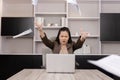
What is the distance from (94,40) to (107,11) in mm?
897

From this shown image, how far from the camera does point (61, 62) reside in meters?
2.33

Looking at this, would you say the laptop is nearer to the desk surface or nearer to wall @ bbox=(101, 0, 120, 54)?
the desk surface

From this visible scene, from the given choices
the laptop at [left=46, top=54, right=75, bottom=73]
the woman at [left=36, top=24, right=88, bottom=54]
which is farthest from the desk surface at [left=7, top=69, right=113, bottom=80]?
the woman at [left=36, top=24, right=88, bottom=54]

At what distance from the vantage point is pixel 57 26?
242 inches

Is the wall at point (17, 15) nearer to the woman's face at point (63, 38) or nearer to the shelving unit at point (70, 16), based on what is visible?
the shelving unit at point (70, 16)

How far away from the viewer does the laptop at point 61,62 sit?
2.34 m

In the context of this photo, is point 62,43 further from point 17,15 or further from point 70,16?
point 17,15

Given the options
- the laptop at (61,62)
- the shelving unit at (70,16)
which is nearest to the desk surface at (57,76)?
the laptop at (61,62)

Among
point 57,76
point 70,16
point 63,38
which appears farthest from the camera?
point 70,16

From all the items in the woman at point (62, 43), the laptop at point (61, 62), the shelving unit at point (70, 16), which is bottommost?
the laptop at point (61, 62)

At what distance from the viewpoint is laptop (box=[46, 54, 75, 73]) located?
234 centimetres

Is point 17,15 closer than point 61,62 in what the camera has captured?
No

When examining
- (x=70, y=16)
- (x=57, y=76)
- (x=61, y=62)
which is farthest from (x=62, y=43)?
(x=70, y=16)

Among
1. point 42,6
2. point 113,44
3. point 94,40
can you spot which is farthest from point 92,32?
point 42,6
